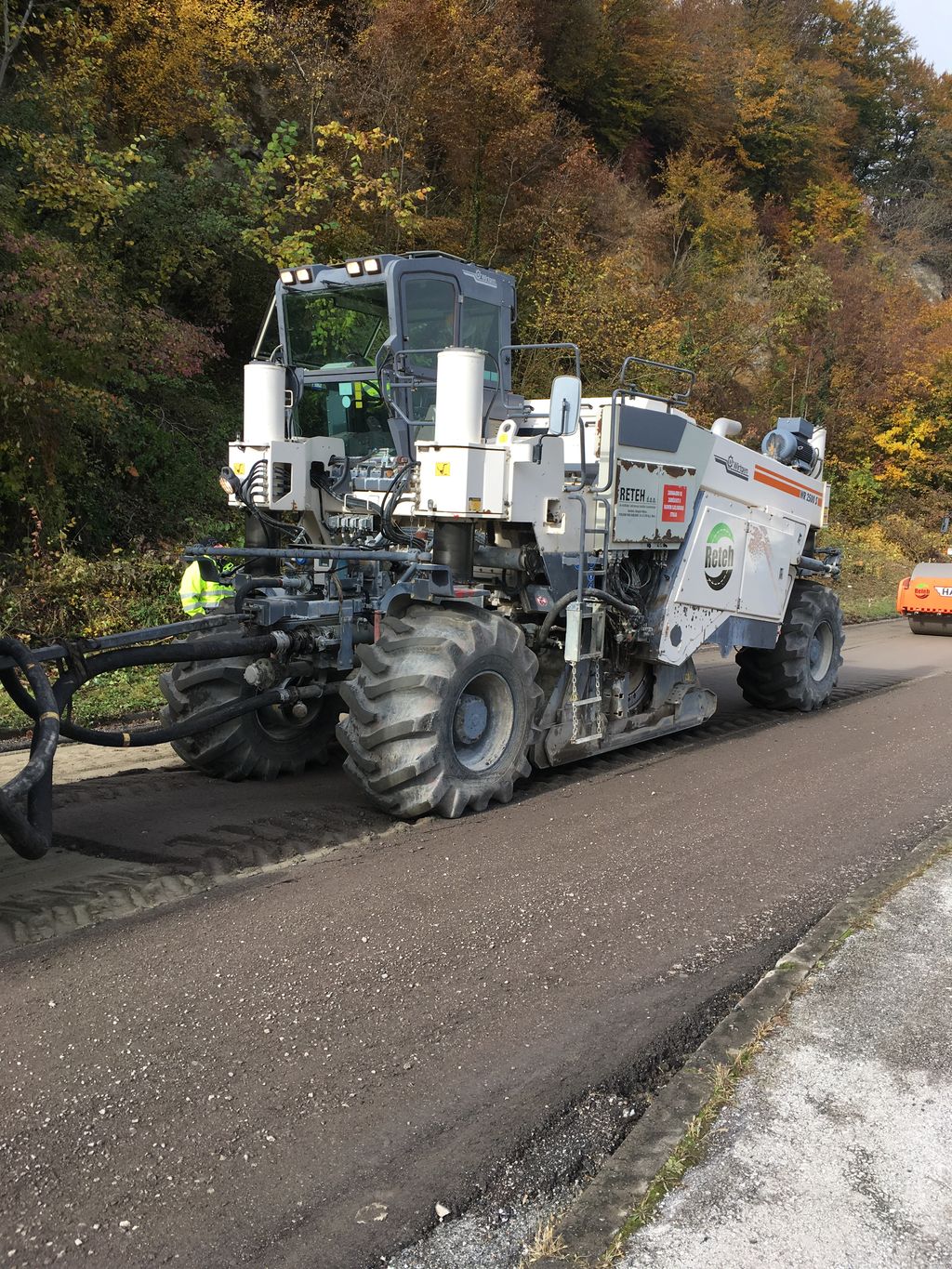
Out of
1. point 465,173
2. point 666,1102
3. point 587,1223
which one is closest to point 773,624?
point 666,1102

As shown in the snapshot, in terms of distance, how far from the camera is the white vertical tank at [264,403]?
7629 millimetres

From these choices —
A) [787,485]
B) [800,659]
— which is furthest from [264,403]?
[800,659]

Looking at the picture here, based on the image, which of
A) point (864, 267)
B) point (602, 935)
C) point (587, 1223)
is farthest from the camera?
point (864, 267)

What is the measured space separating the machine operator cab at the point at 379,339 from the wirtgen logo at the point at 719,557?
2.00 m

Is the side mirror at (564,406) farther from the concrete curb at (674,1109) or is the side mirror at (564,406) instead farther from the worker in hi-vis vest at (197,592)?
the concrete curb at (674,1109)

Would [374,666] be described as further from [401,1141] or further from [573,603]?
[401,1141]

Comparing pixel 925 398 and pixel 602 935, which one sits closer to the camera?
pixel 602 935

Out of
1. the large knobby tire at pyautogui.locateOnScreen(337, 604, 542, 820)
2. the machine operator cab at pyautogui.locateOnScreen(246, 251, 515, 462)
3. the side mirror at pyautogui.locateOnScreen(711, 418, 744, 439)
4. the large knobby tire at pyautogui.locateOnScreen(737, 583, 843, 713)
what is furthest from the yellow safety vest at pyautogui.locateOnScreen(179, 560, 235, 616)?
the large knobby tire at pyautogui.locateOnScreen(737, 583, 843, 713)

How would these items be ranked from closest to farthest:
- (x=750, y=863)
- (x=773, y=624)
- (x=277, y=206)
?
1. (x=750, y=863)
2. (x=773, y=624)
3. (x=277, y=206)

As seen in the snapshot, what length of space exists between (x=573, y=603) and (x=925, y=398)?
27.5 m

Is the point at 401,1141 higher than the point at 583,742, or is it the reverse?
the point at 583,742

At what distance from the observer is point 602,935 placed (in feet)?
15.5

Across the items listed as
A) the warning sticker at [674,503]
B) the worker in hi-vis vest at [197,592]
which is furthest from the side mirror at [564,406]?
the worker in hi-vis vest at [197,592]

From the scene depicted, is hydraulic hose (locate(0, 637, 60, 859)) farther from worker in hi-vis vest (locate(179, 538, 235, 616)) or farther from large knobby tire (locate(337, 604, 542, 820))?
worker in hi-vis vest (locate(179, 538, 235, 616))
